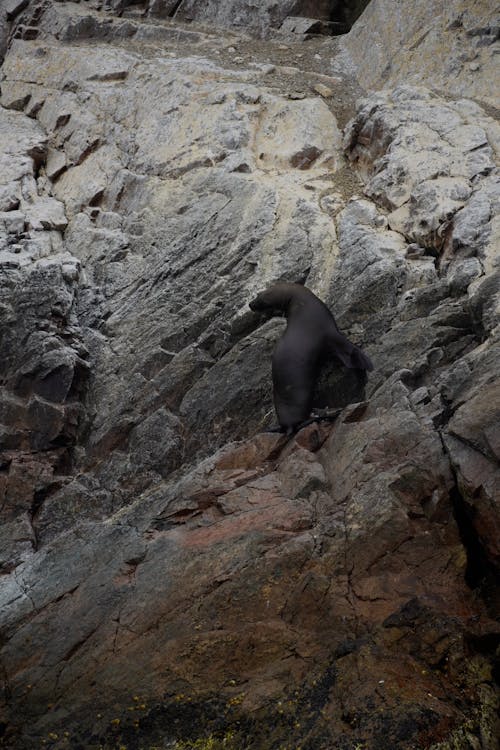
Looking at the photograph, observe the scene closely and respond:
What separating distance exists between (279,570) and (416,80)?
10.1 meters

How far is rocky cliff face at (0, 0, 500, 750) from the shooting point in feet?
Answer: 23.1

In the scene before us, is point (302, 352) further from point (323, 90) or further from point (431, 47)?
point (431, 47)

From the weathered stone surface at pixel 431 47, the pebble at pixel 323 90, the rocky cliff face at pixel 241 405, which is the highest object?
the weathered stone surface at pixel 431 47

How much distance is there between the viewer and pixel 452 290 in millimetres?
9852

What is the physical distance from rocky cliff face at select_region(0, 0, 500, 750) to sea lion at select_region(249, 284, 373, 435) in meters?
0.32

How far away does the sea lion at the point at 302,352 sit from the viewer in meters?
9.63

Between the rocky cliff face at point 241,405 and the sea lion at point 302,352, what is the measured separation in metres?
0.32

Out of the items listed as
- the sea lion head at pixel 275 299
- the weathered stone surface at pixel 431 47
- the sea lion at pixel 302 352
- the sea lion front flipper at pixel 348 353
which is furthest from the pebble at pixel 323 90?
the sea lion front flipper at pixel 348 353

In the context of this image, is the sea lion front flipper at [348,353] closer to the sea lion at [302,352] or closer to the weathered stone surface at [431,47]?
the sea lion at [302,352]

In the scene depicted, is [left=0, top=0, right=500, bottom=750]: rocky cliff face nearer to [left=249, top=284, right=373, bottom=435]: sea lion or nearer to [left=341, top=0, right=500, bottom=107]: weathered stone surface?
[left=341, top=0, right=500, bottom=107]: weathered stone surface

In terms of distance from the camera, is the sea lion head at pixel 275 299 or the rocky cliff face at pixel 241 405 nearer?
the rocky cliff face at pixel 241 405

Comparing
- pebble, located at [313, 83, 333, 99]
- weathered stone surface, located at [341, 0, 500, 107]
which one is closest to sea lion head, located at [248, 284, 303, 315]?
weathered stone surface, located at [341, 0, 500, 107]

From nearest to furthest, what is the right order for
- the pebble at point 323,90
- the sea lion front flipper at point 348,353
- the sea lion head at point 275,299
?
the sea lion front flipper at point 348,353 → the sea lion head at point 275,299 → the pebble at point 323,90

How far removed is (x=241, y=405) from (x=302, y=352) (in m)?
1.09
